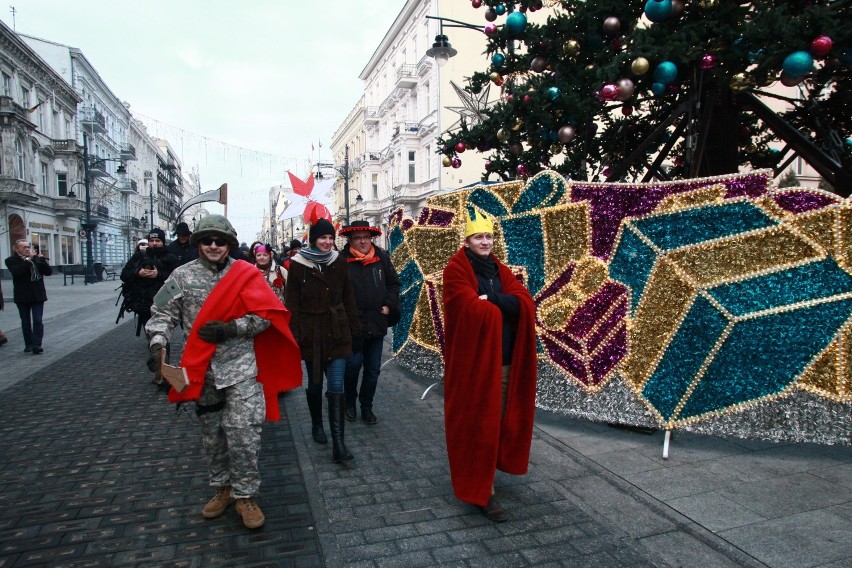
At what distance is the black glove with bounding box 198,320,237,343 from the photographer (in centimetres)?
325

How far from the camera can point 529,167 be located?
7.51m

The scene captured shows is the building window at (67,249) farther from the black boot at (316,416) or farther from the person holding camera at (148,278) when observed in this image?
the black boot at (316,416)

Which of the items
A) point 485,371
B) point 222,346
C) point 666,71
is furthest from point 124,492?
point 666,71

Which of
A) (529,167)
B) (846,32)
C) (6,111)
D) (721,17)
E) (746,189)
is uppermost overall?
(6,111)

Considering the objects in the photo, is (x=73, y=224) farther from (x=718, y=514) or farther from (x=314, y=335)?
(x=718, y=514)

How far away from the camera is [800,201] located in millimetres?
Result: 4055

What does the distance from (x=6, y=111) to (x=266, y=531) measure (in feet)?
120

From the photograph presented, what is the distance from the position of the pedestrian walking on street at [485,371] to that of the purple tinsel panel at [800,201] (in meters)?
2.13

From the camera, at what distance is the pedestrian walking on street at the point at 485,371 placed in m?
3.46

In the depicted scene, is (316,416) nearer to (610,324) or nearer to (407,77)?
(610,324)

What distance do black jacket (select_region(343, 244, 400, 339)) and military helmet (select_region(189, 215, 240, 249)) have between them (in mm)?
1811

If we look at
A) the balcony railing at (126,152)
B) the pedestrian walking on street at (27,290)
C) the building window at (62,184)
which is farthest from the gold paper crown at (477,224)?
→ the balcony railing at (126,152)

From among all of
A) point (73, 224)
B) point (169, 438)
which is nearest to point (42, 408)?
point (169, 438)

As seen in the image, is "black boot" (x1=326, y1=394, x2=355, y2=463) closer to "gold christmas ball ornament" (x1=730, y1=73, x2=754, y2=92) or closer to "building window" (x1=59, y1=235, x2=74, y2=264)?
"gold christmas ball ornament" (x1=730, y1=73, x2=754, y2=92)
